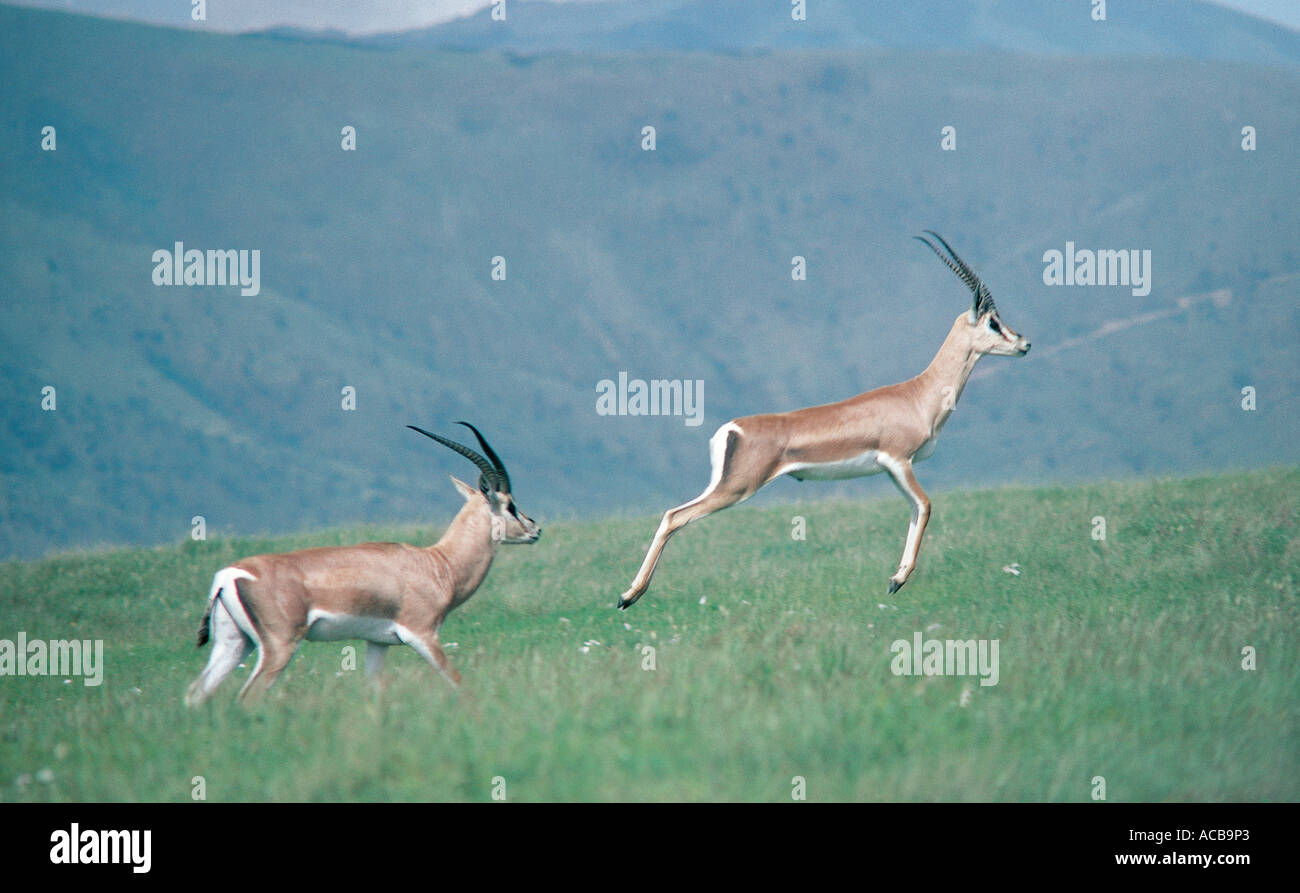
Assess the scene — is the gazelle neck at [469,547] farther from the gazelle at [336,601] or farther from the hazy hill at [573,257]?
the hazy hill at [573,257]

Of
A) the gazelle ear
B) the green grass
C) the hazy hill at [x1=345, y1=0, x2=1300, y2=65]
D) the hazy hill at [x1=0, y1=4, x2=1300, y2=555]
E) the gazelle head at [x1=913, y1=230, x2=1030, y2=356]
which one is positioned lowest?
the green grass

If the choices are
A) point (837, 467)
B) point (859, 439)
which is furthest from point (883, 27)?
point (837, 467)

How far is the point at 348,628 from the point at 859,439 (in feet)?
18.2

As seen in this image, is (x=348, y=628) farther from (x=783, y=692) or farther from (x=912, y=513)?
(x=912, y=513)

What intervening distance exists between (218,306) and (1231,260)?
51.1 meters

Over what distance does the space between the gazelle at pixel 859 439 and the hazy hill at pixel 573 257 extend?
4811cm

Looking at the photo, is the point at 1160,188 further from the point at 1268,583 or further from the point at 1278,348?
the point at 1268,583

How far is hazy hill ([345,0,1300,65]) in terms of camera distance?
9300 centimetres

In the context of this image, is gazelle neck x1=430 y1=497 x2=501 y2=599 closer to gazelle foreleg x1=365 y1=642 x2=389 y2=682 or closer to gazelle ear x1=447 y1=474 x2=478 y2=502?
gazelle ear x1=447 y1=474 x2=478 y2=502

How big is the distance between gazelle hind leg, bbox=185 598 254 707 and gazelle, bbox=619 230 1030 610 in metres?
3.99

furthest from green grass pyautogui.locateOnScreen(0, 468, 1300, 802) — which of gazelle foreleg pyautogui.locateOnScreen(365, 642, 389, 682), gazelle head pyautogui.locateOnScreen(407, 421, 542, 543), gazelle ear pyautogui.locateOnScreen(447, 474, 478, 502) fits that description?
gazelle ear pyautogui.locateOnScreen(447, 474, 478, 502)

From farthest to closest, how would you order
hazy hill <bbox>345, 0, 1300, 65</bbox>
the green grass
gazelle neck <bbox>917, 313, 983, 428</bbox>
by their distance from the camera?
hazy hill <bbox>345, 0, 1300, 65</bbox> < gazelle neck <bbox>917, 313, 983, 428</bbox> < the green grass

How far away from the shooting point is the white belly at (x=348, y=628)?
1070cm

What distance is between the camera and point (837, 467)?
13.9 meters
